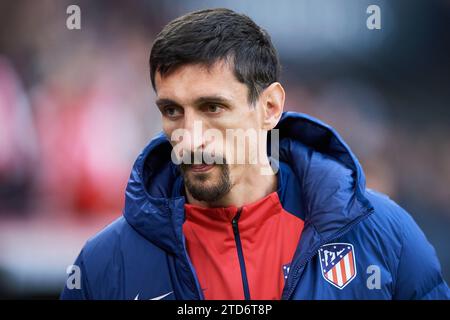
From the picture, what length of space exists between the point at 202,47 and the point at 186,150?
31cm

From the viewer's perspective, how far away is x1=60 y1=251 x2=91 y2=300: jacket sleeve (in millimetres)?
1912

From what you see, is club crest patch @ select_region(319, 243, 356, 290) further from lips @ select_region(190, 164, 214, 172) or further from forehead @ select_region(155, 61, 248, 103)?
forehead @ select_region(155, 61, 248, 103)

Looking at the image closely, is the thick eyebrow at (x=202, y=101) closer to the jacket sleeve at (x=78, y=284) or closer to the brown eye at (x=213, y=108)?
the brown eye at (x=213, y=108)

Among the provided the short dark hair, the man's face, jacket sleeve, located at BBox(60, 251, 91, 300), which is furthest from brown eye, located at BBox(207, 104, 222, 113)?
jacket sleeve, located at BBox(60, 251, 91, 300)

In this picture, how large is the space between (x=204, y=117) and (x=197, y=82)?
11 cm

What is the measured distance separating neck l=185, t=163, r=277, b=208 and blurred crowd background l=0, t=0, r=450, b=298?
90.4 inches

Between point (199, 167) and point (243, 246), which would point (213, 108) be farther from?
point (243, 246)

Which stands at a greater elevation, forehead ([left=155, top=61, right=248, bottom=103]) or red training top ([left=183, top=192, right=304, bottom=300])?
forehead ([left=155, top=61, right=248, bottom=103])

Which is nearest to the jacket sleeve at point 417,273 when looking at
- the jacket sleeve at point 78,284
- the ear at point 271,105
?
the ear at point 271,105

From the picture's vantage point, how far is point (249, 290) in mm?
1841

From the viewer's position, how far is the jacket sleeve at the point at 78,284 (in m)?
1.91

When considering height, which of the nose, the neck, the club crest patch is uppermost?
the nose

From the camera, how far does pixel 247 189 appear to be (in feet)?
6.59
